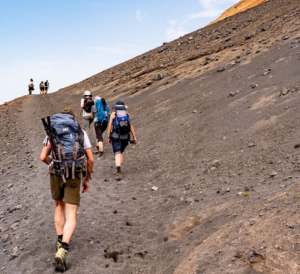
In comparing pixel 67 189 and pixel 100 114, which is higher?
pixel 100 114

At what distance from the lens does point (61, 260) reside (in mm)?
4934

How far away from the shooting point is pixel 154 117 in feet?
56.4

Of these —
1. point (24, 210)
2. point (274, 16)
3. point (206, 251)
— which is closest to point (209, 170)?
point (206, 251)

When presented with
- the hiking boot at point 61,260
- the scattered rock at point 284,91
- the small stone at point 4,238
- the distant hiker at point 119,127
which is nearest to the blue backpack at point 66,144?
the hiking boot at point 61,260

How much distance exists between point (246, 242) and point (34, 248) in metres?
3.75

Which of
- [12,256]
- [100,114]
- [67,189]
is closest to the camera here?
[67,189]

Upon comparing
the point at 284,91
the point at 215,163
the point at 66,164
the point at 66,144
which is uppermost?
the point at 284,91

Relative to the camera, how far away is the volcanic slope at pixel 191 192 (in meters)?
4.80

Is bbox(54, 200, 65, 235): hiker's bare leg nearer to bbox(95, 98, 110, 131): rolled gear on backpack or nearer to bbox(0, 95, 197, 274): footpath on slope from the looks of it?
bbox(0, 95, 197, 274): footpath on slope

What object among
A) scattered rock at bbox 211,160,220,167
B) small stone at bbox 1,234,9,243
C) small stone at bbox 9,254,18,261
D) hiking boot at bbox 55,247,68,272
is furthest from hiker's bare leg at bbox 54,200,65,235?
scattered rock at bbox 211,160,220,167

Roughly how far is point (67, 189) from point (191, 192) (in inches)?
139

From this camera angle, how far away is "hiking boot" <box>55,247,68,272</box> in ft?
16.2

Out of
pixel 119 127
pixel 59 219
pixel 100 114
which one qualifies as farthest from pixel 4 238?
pixel 100 114

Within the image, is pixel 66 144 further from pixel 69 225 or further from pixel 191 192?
pixel 191 192
